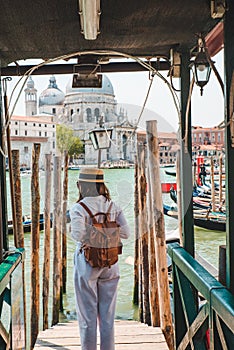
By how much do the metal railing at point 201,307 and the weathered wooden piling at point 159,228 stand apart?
152cm

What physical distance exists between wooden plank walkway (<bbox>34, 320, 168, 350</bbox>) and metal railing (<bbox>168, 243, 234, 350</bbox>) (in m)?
1.09

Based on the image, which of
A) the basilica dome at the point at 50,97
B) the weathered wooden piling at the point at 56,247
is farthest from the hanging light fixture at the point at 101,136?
the weathered wooden piling at the point at 56,247

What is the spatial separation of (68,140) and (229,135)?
2.95m

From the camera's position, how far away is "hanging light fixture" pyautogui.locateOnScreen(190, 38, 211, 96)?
240cm

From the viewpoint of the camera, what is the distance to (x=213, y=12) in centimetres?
181

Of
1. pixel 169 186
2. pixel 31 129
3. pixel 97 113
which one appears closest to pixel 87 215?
pixel 97 113

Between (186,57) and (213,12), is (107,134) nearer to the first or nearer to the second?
(186,57)

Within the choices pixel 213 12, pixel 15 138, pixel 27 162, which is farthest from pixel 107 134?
pixel 27 162

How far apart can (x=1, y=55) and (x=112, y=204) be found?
1.08m

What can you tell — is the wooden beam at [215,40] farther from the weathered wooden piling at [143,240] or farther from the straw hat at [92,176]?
the weathered wooden piling at [143,240]

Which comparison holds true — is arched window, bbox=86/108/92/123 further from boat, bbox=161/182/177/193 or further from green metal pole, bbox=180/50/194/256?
boat, bbox=161/182/177/193

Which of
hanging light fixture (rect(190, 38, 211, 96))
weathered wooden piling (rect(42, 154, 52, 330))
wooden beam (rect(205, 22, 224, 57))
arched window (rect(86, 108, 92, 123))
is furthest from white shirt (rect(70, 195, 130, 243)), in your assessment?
weathered wooden piling (rect(42, 154, 52, 330))

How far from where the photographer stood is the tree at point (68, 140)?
4.18m

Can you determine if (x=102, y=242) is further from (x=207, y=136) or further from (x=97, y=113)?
(x=207, y=136)
